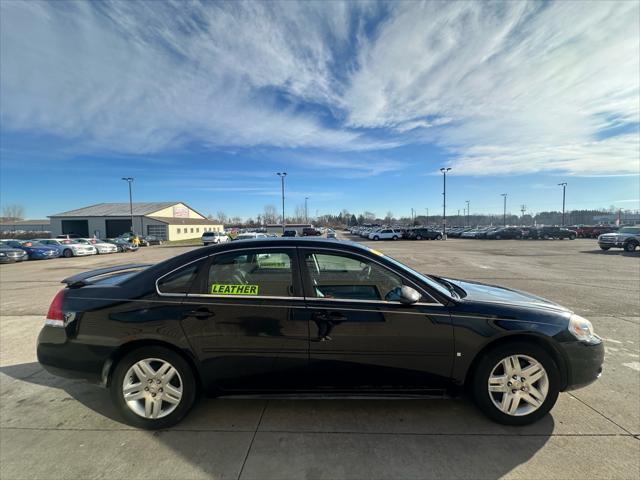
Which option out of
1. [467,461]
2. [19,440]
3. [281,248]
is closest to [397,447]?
[467,461]

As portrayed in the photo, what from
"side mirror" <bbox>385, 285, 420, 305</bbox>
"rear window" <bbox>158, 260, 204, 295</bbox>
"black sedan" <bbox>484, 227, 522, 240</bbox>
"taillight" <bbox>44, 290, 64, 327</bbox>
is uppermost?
"rear window" <bbox>158, 260, 204, 295</bbox>

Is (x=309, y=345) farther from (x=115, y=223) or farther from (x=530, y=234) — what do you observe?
(x=115, y=223)

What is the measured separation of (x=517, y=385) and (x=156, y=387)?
3.25m

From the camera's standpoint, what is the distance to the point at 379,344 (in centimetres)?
259

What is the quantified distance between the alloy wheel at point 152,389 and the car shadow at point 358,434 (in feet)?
0.67

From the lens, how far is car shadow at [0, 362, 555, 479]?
2213 mm

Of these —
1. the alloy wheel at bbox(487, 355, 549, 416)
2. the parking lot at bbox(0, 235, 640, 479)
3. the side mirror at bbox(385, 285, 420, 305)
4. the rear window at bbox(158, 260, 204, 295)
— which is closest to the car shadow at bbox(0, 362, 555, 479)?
the parking lot at bbox(0, 235, 640, 479)

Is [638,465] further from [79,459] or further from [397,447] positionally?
[79,459]

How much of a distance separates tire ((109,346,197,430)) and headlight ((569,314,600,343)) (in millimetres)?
3473

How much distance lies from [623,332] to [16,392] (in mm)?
8425

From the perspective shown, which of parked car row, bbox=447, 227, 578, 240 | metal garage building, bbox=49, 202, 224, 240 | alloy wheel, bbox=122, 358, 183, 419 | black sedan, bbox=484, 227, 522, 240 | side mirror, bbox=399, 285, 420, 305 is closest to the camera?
side mirror, bbox=399, 285, 420, 305

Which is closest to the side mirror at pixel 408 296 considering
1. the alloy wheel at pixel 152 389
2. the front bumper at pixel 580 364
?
the front bumper at pixel 580 364

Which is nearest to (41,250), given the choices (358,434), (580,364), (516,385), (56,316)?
(56,316)

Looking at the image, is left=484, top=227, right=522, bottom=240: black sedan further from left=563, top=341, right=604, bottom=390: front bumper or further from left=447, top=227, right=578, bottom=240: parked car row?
left=563, top=341, right=604, bottom=390: front bumper
